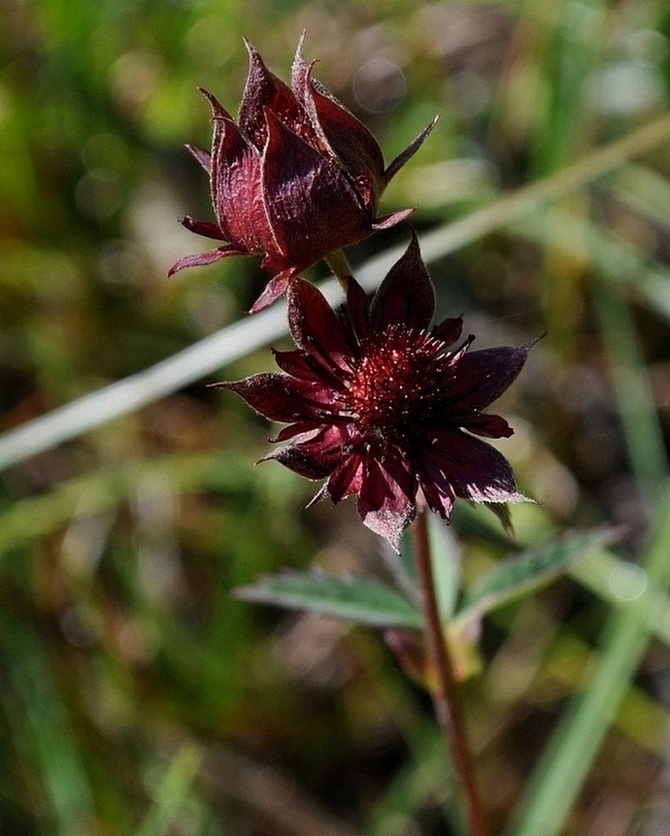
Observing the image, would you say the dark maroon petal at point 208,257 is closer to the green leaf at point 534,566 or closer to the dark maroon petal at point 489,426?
the dark maroon petal at point 489,426

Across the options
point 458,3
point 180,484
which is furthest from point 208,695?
point 458,3

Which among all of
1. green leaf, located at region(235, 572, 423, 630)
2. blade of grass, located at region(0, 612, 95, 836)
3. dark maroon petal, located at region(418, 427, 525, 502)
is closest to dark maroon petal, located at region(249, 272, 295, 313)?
dark maroon petal, located at region(418, 427, 525, 502)

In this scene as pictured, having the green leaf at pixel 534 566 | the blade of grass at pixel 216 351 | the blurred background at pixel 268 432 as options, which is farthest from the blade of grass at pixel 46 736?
the green leaf at pixel 534 566

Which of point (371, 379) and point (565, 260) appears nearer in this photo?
point (371, 379)

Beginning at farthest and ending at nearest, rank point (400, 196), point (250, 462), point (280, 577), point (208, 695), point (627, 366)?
point (400, 196)
point (627, 366)
point (250, 462)
point (208, 695)
point (280, 577)

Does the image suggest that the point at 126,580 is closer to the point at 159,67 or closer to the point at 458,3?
the point at 159,67

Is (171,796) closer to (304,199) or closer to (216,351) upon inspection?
(216,351)

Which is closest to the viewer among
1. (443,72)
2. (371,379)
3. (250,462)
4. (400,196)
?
(371,379)
